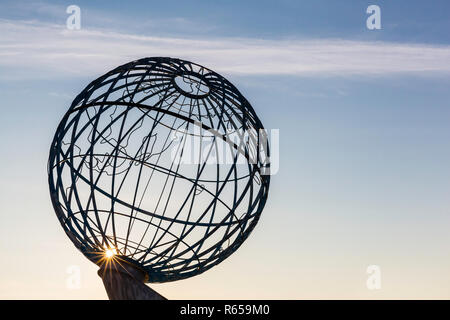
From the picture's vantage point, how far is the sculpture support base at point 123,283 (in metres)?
7.32

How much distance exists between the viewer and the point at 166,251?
7586 mm

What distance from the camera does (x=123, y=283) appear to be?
7.38 meters

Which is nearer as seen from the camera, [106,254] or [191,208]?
[106,254]

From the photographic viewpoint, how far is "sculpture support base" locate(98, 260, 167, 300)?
7.32 meters
